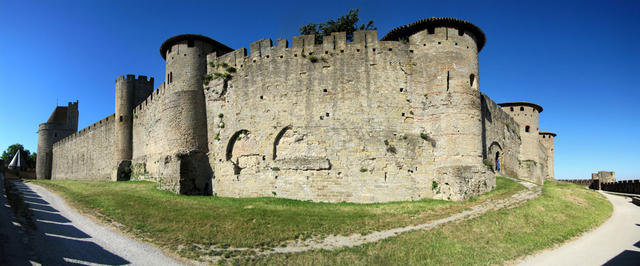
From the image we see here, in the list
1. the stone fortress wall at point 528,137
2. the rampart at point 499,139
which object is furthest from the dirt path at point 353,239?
the stone fortress wall at point 528,137

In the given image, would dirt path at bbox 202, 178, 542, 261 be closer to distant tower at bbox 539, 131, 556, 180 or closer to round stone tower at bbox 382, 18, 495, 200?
round stone tower at bbox 382, 18, 495, 200

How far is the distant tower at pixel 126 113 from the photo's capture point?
90.2ft

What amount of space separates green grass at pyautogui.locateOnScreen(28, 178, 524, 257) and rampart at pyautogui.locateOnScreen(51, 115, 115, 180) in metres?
15.9

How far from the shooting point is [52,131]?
50188mm

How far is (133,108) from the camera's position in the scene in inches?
1136

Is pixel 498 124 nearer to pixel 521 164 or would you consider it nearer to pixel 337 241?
pixel 521 164

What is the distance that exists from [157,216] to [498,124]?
2161 centimetres

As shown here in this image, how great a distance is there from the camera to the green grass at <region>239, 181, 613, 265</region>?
9133mm

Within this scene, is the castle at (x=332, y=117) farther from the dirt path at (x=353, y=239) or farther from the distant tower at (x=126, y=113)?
the distant tower at (x=126, y=113)

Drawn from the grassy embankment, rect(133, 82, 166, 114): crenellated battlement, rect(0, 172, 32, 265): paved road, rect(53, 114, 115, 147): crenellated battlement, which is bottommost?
the grassy embankment

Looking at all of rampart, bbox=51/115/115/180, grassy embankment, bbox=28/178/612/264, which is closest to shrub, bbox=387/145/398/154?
grassy embankment, bbox=28/178/612/264

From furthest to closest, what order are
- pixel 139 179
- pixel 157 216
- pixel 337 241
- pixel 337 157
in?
pixel 139 179
pixel 337 157
pixel 157 216
pixel 337 241

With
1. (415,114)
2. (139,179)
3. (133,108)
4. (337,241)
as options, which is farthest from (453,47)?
(133,108)

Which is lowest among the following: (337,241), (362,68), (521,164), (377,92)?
(337,241)
